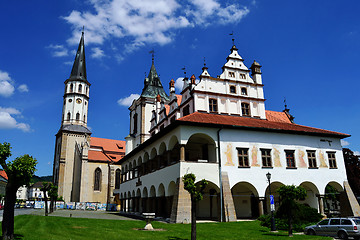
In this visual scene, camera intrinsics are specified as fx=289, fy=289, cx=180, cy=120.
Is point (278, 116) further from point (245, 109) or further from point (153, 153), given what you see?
point (153, 153)

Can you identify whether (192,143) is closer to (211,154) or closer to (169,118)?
(211,154)

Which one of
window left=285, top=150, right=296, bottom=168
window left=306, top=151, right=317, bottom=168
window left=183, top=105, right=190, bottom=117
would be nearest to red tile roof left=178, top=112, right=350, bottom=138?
window left=306, top=151, right=317, bottom=168

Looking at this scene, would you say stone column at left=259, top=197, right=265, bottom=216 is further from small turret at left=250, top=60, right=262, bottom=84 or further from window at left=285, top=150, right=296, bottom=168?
small turret at left=250, top=60, right=262, bottom=84

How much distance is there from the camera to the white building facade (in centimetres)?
2603

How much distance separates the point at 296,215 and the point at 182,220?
30.4 feet

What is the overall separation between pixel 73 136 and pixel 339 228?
6192 cm

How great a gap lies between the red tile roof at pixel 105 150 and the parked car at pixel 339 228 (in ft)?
174

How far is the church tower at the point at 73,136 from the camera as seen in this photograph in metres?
64.9

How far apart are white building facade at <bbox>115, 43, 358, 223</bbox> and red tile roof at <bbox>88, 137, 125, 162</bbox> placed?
3028cm

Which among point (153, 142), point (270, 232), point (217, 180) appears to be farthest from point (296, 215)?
point (153, 142)

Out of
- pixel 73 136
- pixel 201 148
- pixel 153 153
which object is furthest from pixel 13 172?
pixel 73 136

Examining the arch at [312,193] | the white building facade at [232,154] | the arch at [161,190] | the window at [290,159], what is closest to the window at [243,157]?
the white building facade at [232,154]

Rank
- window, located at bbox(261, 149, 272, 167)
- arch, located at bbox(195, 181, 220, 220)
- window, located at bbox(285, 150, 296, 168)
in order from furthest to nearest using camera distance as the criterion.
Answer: arch, located at bbox(195, 181, 220, 220) → window, located at bbox(285, 150, 296, 168) → window, located at bbox(261, 149, 272, 167)

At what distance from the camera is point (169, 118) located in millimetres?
40469
